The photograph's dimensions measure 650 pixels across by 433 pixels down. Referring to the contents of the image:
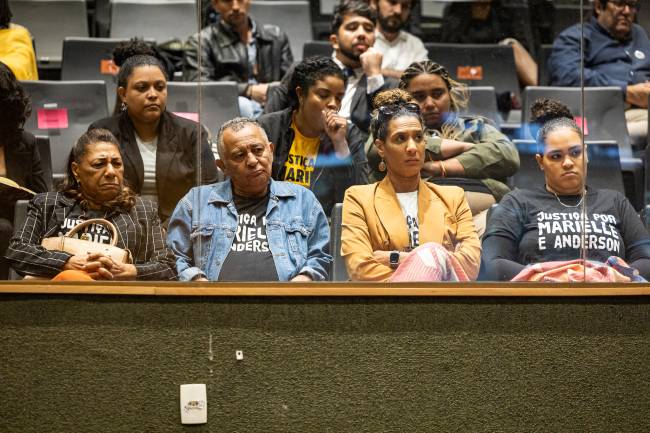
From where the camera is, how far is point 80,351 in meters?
2.63

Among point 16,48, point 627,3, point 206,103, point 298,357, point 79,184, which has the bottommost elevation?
point 298,357

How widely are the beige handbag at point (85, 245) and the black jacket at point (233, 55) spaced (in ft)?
1.60

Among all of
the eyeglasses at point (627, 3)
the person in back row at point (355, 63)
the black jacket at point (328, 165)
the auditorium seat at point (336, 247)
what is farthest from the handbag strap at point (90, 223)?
the eyeglasses at point (627, 3)

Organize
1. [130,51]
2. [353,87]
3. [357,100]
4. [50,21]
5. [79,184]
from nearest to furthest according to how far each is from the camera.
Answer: [79,184] < [357,100] < [353,87] < [130,51] < [50,21]

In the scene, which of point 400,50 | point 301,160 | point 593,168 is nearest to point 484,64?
point 400,50

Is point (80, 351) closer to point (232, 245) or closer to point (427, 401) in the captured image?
point (232, 245)

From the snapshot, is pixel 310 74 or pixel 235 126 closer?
pixel 235 126

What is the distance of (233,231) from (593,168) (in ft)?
3.24

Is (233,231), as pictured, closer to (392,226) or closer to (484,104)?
(392,226)

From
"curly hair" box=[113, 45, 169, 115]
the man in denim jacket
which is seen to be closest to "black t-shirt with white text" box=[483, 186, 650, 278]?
the man in denim jacket

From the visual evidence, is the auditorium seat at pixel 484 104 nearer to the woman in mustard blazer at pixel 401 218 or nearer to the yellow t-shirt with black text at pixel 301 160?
the woman in mustard blazer at pixel 401 218

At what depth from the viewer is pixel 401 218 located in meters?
2.72

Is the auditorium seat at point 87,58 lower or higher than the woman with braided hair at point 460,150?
higher

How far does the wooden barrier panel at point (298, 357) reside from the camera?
2627mm
